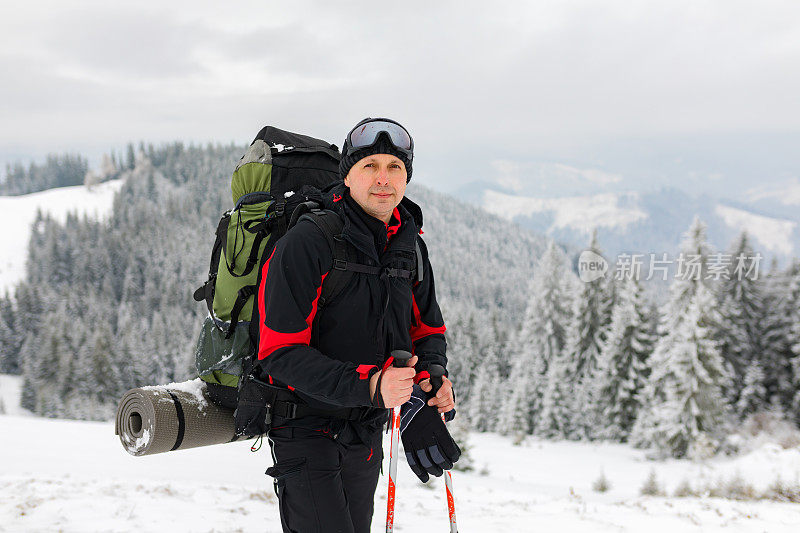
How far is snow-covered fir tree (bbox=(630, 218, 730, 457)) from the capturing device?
2756 cm

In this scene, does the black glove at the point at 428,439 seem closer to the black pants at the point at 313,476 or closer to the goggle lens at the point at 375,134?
the black pants at the point at 313,476

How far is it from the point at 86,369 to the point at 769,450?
Result: 3118 inches

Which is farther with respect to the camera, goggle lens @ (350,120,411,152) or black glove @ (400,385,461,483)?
black glove @ (400,385,461,483)

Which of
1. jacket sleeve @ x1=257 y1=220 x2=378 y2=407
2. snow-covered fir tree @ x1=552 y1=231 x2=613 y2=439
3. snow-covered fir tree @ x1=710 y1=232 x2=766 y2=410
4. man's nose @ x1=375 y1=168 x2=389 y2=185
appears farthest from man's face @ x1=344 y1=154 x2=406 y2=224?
snow-covered fir tree @ x1=552 y1=231 x2=613 y2=439

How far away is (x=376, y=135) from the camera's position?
9.77 ft

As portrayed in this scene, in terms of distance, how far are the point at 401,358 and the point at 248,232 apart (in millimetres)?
1217

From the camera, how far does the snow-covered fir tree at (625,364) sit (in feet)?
109

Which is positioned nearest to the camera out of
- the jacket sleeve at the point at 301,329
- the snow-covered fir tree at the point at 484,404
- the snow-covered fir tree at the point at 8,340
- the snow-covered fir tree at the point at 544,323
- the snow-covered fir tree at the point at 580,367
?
the jacket sleeve at the point at 301,329

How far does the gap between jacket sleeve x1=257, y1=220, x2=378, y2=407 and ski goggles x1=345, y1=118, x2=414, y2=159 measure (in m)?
0.63

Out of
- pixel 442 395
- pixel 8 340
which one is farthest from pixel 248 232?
pixel 8 340

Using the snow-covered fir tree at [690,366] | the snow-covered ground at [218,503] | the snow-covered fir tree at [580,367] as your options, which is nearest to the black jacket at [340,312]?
the snow-covered ground at [218,503]

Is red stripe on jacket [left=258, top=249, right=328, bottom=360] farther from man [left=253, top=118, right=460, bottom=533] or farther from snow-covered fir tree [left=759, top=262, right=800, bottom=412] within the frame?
snow-covered fir tree [left=759, top=262, right=800, bottom=412]

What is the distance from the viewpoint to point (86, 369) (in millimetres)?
72938

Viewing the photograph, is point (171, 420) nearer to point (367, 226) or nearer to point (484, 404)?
point (367, 226)
